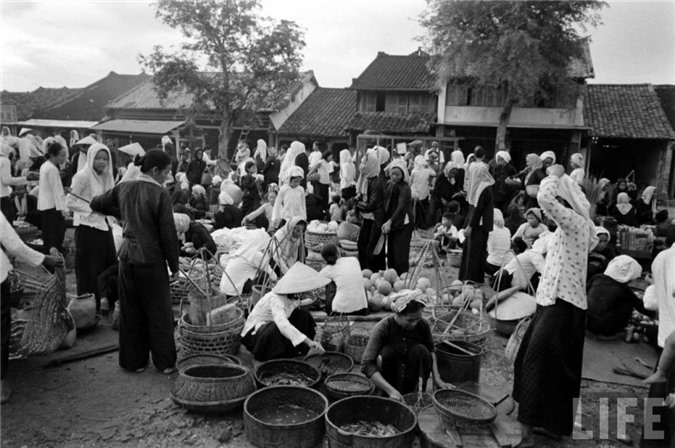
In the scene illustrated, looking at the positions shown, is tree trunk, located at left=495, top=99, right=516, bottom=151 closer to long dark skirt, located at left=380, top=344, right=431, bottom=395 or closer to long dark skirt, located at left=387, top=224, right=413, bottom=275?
long dark skirt, located at left=387, top=224, right=413, bottom=275

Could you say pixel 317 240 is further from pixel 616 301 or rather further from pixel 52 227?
pixel 616 301

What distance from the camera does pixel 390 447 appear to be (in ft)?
10.2

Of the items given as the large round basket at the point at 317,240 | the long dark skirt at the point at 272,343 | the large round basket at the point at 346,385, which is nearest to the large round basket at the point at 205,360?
the long dark skirt at the point at 272,343

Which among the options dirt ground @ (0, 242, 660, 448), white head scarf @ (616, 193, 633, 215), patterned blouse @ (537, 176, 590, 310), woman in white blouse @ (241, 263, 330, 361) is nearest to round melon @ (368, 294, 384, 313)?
woman in white blouse @ (241, 263, 330, 361)

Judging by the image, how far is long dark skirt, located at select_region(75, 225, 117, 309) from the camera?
5.47 meters

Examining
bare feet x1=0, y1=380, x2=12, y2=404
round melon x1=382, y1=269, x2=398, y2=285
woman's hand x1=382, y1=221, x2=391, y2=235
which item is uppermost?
woman's hand x1=382, y1=221, x2=391, y2=235

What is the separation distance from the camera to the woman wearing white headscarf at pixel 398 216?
691 cm

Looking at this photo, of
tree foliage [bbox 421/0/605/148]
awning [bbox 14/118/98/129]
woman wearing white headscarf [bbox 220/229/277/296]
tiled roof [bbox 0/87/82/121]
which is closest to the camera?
woman wearing white headscarf [bbox 220/229/277/296]

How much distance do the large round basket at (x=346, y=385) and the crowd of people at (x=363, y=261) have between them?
169 millimetres

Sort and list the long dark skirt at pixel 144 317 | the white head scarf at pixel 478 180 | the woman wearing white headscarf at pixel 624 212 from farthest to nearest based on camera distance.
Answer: the woman wearing white headscarf at pixel 624 212
the white head scarf at pixel 478 180
the long dark skirt at pixel 144 317

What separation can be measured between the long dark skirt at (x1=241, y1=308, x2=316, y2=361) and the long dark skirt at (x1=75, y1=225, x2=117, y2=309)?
2.08 m

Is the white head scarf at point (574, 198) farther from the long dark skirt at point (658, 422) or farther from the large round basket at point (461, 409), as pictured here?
the large round basket at point (461, 409)

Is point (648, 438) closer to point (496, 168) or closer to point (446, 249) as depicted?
point (446, 249)

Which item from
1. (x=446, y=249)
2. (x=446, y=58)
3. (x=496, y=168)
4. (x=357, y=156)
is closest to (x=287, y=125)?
(x=446, y=58)
